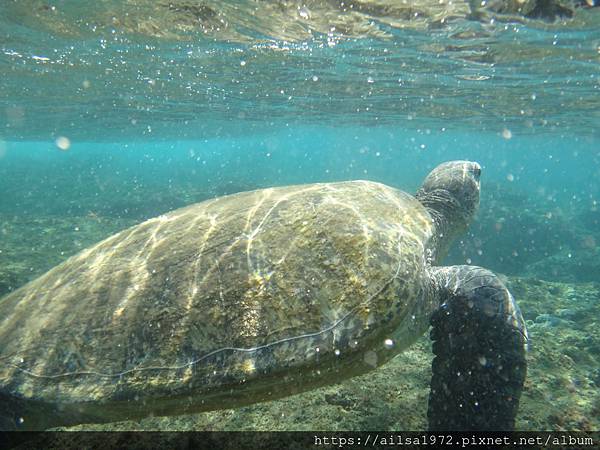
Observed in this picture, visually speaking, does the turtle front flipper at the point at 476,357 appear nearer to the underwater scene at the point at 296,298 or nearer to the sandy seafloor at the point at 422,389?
the underwater scene at the point at 296,298

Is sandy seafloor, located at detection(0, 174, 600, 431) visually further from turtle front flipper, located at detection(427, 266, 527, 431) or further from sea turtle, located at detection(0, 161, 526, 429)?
sea turtle, located at detection(0, 161, 526, 429)

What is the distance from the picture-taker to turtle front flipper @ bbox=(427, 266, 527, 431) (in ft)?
10.6

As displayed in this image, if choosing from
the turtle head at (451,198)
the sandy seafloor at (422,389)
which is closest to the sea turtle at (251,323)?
the sandy seafloor at (422,389)

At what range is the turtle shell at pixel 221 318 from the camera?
2.97m

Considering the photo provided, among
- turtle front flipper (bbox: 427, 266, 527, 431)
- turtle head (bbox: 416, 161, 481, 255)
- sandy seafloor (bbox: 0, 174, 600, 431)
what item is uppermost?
turtle head (bbox: 416, 161, 481, 255)

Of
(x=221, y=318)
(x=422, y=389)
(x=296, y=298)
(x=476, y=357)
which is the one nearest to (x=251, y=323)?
(x=221, y=318)

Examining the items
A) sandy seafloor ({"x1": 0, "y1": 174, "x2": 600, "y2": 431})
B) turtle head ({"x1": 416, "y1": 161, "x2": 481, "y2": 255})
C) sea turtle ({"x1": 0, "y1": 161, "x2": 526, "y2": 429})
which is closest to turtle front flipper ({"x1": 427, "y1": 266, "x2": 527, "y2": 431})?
sea turtle ({"x1": 0, "y1": 161, "x2": 526, "y2": 429})

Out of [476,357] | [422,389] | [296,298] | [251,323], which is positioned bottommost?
[422,389]

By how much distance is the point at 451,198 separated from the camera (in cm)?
613

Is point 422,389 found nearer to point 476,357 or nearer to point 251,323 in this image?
point 476,357

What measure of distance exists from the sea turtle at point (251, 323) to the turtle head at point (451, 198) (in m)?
1.90

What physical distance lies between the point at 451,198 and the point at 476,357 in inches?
133

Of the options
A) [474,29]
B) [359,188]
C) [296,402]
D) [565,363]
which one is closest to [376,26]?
[474,29]

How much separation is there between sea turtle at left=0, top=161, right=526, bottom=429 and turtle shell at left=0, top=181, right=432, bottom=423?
0.01 meters
